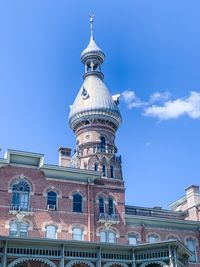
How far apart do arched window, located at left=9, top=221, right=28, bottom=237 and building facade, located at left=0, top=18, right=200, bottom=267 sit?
8 centimetres

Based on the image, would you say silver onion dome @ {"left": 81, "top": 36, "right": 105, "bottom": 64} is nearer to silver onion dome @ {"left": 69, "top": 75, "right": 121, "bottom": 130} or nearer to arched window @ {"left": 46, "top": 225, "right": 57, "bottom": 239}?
silver onion dome @ {"left": 69, "top": 75, "right": 121, "bottom": 130}

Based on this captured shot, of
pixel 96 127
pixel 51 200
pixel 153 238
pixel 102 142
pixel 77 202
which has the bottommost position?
pixel 153 238

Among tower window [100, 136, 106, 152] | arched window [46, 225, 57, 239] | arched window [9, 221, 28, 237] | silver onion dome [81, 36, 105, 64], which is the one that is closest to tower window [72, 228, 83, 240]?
arched window [46, 225, 57, 239]

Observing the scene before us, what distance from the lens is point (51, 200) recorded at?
37.8 m

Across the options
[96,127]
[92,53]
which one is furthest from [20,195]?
[92,53]

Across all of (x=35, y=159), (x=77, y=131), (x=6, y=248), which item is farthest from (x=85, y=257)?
(x=77, y=131)

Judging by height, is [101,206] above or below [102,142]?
below

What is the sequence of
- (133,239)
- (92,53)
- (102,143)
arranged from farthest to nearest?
(92,53) < (102,143) < (133,239)

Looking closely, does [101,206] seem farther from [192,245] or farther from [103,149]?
[192,245]

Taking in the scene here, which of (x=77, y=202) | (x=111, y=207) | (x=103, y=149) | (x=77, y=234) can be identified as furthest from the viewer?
(x=103, y=149)

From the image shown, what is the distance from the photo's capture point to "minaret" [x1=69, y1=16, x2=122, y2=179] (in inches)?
1791

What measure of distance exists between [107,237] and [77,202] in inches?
154

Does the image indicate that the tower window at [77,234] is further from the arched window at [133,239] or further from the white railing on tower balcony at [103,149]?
the white railing on tower balcony at [103,149]

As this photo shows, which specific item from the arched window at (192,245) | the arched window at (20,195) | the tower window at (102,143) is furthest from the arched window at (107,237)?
the tower window at (102,143)
